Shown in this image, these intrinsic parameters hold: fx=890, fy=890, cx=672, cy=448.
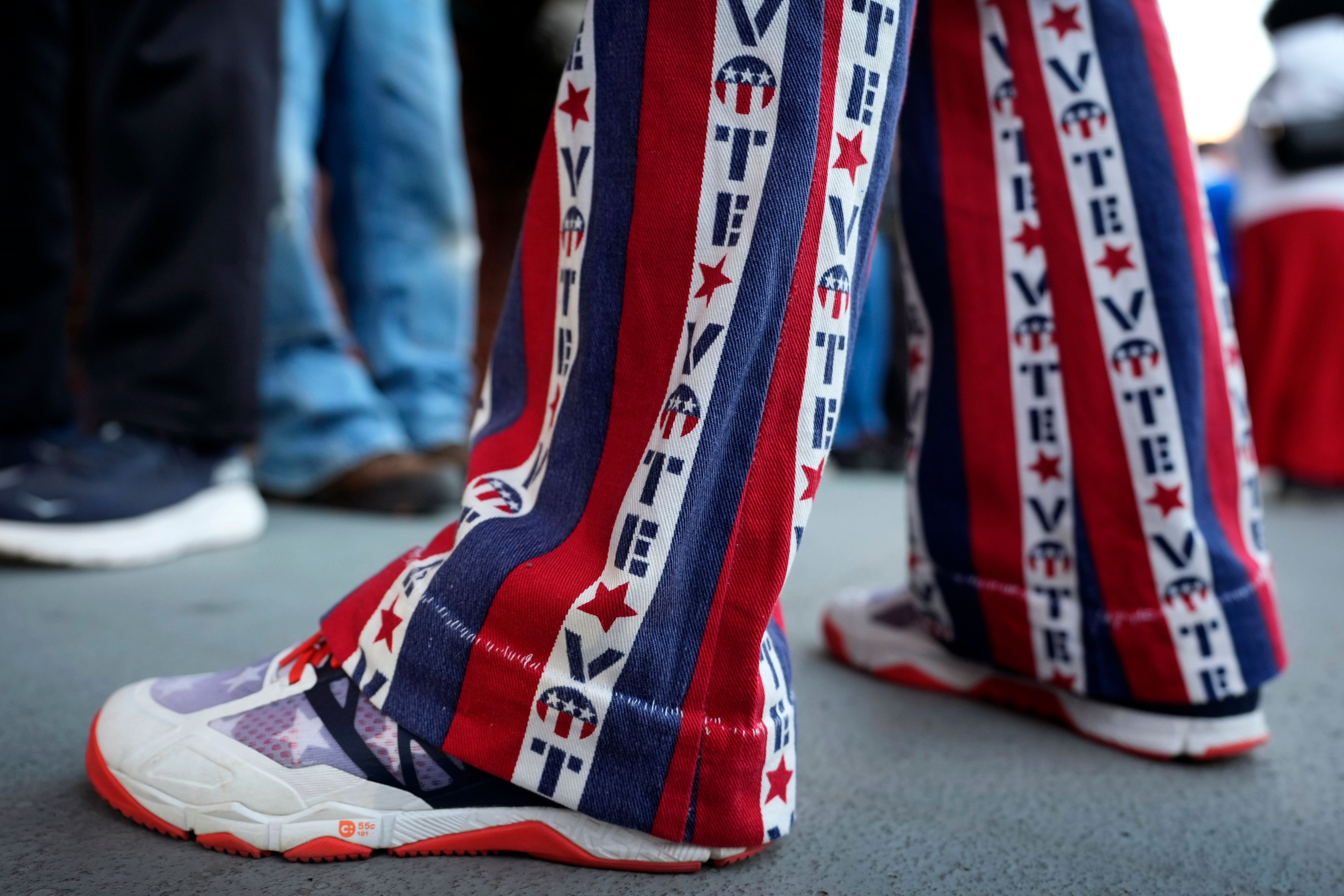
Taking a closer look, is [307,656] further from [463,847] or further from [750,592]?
[750,592]

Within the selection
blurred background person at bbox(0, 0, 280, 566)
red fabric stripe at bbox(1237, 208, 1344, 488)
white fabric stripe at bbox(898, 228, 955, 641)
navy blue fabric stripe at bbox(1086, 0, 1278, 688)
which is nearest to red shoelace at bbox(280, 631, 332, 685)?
white fabric stripe at bbox(898, 228, 955, 641)

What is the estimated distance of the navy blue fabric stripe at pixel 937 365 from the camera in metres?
0.59

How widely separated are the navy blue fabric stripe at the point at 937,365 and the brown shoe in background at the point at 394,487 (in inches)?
32.7

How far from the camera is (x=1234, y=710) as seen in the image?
0.56 meters

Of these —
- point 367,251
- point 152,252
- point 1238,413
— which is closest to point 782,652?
point 1238,413

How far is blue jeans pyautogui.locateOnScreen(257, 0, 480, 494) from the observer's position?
1.30m

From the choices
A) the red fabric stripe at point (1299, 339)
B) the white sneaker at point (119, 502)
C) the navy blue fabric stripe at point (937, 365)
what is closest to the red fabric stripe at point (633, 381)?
the navy blue fabric stripe at point (937, 365)

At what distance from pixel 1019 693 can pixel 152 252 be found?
1.00 metres

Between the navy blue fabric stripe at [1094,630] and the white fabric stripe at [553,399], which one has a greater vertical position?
the white fabric stripe at [553,399]

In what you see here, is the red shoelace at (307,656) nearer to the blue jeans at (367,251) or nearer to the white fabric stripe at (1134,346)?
the white fabric stripe at (1134,346)

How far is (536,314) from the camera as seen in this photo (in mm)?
457

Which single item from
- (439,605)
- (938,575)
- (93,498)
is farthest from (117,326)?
(938,575)

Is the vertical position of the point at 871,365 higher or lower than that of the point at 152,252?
lower

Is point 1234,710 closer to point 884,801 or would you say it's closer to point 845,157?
point 884,801
